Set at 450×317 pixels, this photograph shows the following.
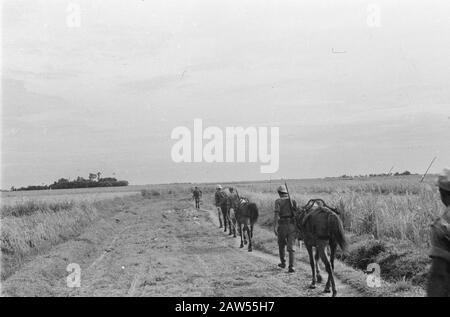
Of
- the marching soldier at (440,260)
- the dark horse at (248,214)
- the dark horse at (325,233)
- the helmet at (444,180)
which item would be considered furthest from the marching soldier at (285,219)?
the marching soldier at (440,260)

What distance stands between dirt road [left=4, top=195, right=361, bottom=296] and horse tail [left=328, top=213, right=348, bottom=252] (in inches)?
39.6

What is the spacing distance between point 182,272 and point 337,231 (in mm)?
4723

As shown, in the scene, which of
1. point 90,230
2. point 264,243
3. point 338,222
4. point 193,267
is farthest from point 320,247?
point 90,230

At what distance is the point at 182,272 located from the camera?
12.8 meters

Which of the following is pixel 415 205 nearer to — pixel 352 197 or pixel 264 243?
pixel 352 197

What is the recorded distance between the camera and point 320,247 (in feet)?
33.2

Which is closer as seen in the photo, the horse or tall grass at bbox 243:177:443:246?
the horse

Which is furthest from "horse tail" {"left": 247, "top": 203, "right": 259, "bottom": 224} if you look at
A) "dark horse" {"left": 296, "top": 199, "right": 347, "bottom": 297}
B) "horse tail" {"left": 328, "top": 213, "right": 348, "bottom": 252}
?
"horse tail" {"left": 328, "top": 213, "right": 348, "bottom": 252}

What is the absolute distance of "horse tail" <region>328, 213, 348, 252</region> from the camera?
9852 mm

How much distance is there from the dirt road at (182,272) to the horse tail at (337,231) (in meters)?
1.01

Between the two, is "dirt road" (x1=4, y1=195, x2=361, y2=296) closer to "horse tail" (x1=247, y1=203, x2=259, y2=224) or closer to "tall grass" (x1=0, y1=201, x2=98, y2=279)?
"horse tail" (x1=247, y1=203, x2=259, y2=224)

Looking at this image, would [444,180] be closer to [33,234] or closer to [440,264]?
[440,264]

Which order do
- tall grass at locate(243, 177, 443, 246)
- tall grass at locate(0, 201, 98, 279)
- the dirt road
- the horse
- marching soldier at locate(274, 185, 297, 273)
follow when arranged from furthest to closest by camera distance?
tall grass at locate(0, 201, 98, 279), tall grass at locate(243, 177, 443, 246), marching soldier at locate(274, 185, 297, 273), the dirt road, the horse
